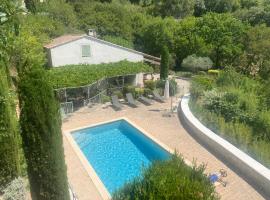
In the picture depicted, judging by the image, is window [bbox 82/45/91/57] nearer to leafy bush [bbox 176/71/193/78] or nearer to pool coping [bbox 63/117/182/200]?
pool coping [bbox 63/117/182/200]

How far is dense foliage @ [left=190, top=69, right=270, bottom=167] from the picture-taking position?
15.6 meters

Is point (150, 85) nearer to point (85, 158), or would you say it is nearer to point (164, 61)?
point (164, 61)

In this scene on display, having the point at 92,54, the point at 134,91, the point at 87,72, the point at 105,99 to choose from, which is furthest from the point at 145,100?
the point at 92,54

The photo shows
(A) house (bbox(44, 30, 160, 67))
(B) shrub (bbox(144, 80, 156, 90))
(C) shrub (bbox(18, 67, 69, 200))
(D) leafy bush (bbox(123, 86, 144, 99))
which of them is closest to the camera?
(C) shrub (bbox(18, 67, 69, 200))

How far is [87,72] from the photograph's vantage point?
23.9 m

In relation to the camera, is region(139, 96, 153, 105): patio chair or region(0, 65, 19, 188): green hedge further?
region(139, 96, 153, 105): patio chair

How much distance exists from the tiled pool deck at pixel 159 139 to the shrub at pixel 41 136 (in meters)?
2.64

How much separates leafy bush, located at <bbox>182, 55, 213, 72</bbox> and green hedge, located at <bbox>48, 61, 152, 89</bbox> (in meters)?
8.64

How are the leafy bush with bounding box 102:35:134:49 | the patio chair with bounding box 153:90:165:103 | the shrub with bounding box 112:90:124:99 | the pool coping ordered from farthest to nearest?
the leafy bush with bounding box 102:35:134:49 → the shrub with bounding box 112:90:124:99 → the patio chair with bounding box 153:90:165:103 → the pool coping

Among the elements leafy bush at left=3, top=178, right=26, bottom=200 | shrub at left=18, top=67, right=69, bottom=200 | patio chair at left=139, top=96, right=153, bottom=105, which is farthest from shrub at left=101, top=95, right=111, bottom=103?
shrub at left=18, top=67, right=69, bottom=200

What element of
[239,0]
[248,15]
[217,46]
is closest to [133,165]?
[217,46]

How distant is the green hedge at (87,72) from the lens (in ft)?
73.8

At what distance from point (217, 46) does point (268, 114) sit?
20.9 metres

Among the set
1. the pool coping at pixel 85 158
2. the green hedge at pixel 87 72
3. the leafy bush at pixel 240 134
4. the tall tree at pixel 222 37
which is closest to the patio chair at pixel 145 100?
the green hedge at pixel 87 72
